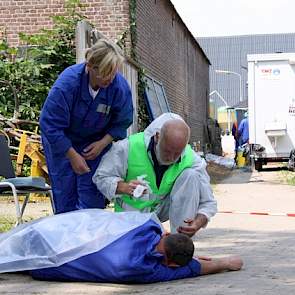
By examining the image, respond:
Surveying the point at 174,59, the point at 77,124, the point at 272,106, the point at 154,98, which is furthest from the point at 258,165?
the point at 77,124

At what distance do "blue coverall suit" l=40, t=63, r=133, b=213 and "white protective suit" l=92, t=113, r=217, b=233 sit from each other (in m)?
0.23

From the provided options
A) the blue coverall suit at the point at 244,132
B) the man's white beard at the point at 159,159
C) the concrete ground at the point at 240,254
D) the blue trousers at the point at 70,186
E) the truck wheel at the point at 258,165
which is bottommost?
the truck wheel at the point at 258,165

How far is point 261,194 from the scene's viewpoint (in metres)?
11.8

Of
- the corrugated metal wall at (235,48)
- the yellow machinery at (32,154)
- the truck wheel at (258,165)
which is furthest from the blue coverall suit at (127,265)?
the corrugated metal wall at (235,48)

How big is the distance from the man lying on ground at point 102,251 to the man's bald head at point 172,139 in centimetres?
44

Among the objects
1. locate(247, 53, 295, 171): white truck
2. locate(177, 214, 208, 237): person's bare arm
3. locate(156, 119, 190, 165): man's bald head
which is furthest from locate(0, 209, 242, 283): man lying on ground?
locate(247, 53, 295, 171): white truck

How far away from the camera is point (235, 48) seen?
189ft

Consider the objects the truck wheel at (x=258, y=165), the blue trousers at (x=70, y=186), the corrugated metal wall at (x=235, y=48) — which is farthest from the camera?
the corrugated metal wall at (x=235, y=48)

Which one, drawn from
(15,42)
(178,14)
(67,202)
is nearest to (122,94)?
(67,202)

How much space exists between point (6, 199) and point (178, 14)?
1234 cm

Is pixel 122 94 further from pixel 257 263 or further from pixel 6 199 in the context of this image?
pixel 6 199

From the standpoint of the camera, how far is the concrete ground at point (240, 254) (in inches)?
157

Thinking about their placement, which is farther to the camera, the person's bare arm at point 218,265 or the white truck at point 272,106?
the white truck at point 272,106

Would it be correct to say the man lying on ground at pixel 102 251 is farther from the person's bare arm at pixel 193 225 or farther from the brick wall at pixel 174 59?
the brick wall at pixel 174 59
